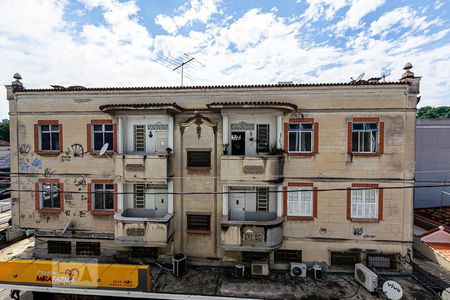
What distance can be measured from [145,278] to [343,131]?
458 inches

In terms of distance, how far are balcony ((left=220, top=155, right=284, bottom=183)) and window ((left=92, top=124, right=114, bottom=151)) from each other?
656 cm

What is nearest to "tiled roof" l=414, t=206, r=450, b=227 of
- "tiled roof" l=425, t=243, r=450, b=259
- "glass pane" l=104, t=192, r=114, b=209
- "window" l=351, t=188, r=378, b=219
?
"tiled roof" l=425, t=243, r=450, b=259

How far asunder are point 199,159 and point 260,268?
21.2ft

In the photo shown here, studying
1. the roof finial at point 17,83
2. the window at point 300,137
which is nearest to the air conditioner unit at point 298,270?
the window at point 300,137

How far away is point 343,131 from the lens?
11.2 metres

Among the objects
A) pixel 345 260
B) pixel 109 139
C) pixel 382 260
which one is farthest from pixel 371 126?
pixel 109 139

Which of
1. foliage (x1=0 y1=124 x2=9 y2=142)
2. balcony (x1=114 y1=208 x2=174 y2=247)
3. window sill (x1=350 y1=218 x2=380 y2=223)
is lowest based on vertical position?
balcony (x1=114 y1=208 x2=174 y2=247)

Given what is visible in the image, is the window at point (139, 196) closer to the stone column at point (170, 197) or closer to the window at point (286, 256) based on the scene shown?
the stone column at point (170, 197)

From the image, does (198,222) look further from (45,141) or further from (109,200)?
(45,141)

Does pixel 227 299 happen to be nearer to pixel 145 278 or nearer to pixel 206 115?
pixel 145 278

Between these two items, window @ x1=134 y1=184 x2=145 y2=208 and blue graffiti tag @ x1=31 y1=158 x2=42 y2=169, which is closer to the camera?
window @ x1=134 y1=184 x2=145 y2=208

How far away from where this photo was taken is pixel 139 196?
12.4m

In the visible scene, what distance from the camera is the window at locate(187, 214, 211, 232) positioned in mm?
12133

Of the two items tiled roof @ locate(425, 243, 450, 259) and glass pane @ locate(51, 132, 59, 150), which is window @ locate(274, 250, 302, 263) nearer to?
tiled roof @ locate(425, 243, 450, 259)
